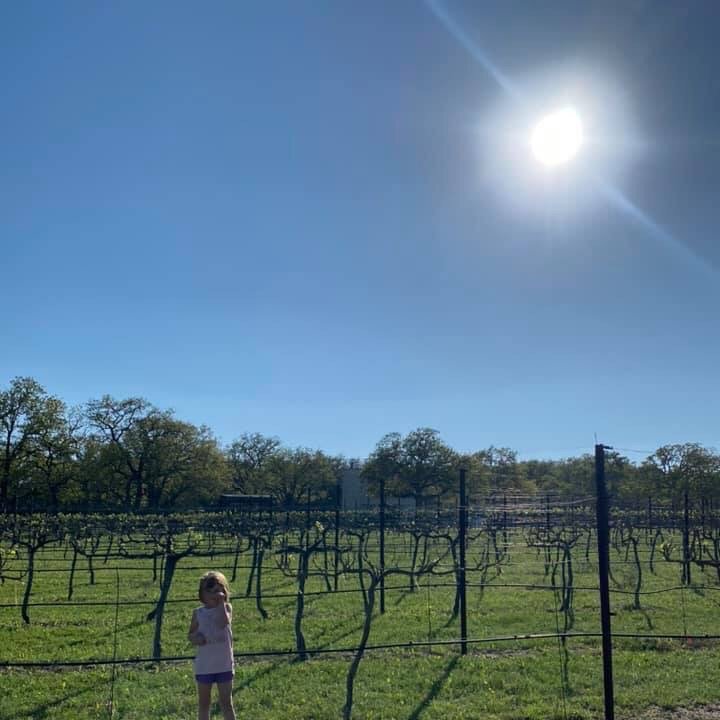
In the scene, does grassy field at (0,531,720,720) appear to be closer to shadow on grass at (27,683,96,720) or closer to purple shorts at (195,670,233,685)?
shadow on grass at (27,683,96,720)

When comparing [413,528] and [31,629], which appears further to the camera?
[413,528]

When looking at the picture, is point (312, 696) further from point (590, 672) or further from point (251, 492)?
point (251, 492)

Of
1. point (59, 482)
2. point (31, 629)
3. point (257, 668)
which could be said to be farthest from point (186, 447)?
point (257, 668)

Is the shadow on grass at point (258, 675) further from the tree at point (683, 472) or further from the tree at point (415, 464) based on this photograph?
the tree at point (415, 464)

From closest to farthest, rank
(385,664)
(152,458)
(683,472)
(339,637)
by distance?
(385,664)
(339,637)
(683,472)
(152,458)

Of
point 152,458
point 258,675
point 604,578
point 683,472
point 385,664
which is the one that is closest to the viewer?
point 604,578

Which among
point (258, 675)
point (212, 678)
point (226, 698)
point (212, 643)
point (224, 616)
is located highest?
point (224, 616)

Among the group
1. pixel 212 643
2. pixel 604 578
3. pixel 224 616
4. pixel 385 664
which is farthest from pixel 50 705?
pixel 604 578

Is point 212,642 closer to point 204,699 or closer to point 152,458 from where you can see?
point 204,699

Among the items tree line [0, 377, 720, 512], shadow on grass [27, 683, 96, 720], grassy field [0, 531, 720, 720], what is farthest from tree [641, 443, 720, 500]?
shadow on grass [27, 683, 96, 720]

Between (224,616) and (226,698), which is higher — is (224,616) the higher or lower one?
the higher one

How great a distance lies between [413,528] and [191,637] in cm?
1285

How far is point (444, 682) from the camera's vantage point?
21.6 ft

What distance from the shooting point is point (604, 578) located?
16.8ft
